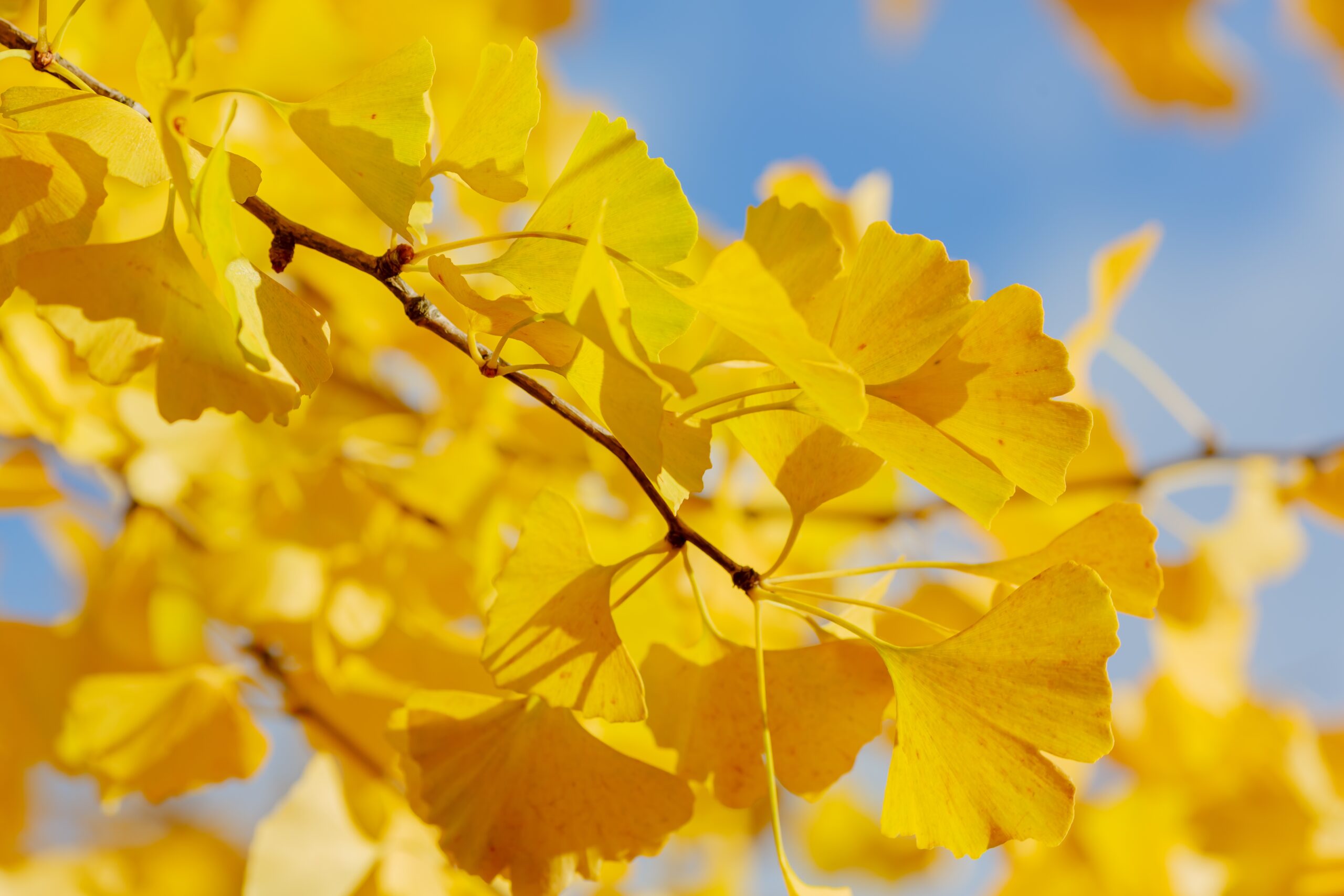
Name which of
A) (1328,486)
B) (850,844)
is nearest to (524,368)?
(1328,486)

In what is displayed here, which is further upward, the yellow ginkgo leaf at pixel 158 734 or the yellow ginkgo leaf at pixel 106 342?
the yellow ginkgo leaf at pixel 106 342

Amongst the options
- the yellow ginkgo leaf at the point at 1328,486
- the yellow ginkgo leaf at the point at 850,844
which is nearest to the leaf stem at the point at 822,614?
the yellow ginkgo leaf at the point at 1328,486

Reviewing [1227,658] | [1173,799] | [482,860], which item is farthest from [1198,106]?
[482,860]

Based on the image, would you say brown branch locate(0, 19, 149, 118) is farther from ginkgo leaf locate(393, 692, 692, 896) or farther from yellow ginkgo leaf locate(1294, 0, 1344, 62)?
yellow ginkgo leaf locate(1294, 0, 1344, 62)

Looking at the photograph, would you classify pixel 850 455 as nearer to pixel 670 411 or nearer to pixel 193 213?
pixel 670 411

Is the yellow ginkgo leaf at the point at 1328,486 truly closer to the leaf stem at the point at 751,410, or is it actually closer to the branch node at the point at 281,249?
the leaf stem at the point at 751,410

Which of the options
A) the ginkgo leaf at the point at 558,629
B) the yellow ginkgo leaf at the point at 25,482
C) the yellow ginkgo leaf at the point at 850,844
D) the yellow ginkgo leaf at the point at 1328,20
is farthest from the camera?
the yellow ginkgo leaf at the point at 850,844

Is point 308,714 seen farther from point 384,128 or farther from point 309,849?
point 384,128

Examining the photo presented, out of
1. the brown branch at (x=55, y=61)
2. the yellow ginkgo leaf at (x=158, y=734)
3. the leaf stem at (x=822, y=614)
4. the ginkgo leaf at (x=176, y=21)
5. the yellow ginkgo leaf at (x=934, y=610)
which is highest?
the ginkgo leaf at (x=176, y=21)
